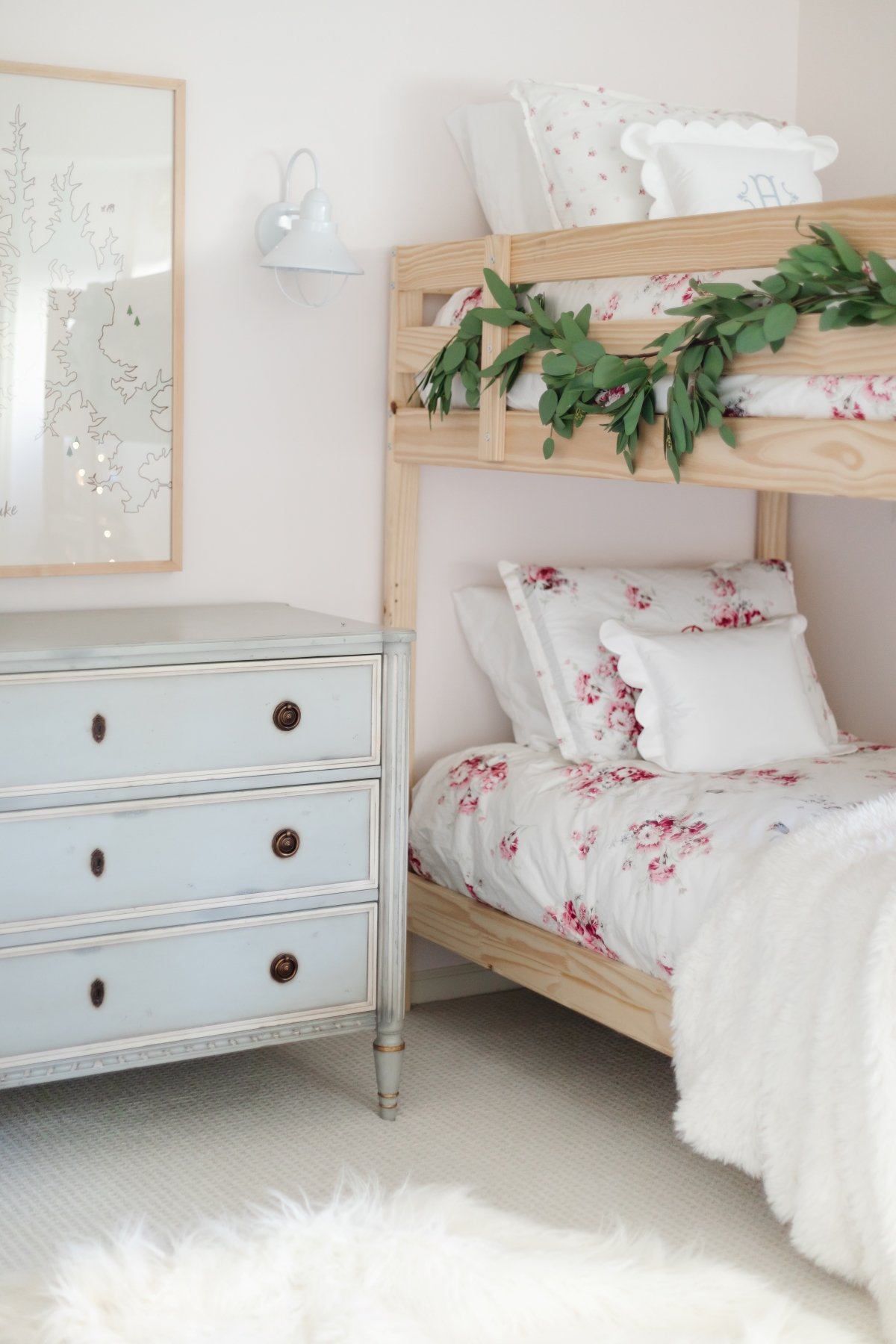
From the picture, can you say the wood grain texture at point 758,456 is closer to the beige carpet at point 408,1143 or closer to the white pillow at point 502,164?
the white pillow at point 502,164

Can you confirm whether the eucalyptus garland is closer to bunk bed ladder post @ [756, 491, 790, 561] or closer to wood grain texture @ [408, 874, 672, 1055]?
wood grain texture @ [408, 874, 672, 1055]

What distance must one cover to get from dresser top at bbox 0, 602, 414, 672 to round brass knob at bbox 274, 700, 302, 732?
8 cm

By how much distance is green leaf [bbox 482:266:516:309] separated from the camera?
2.40 metres

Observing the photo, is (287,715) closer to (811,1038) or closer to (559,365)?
(559,365)

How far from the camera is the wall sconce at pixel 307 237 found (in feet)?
8.21

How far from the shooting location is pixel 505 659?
2.91 meters

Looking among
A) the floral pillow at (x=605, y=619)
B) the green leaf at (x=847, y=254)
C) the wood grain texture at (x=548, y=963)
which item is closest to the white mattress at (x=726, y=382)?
the green leaf at (x=847, y=254)

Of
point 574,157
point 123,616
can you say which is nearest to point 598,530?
point 574,157

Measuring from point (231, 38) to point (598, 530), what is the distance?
1200 mm

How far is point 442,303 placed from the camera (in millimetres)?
2854

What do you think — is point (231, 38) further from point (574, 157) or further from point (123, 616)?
point (123, 616)

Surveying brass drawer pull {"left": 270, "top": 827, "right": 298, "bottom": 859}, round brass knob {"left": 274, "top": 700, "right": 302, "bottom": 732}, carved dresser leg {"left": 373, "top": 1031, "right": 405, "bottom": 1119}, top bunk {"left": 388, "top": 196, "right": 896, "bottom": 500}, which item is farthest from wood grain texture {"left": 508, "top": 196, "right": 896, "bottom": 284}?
carved dresser leg {"left": 373, "top": 1031, "right": 405, "bottom": 1119}

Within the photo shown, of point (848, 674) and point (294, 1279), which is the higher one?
point (848, 674)

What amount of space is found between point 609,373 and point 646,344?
0.07 m
